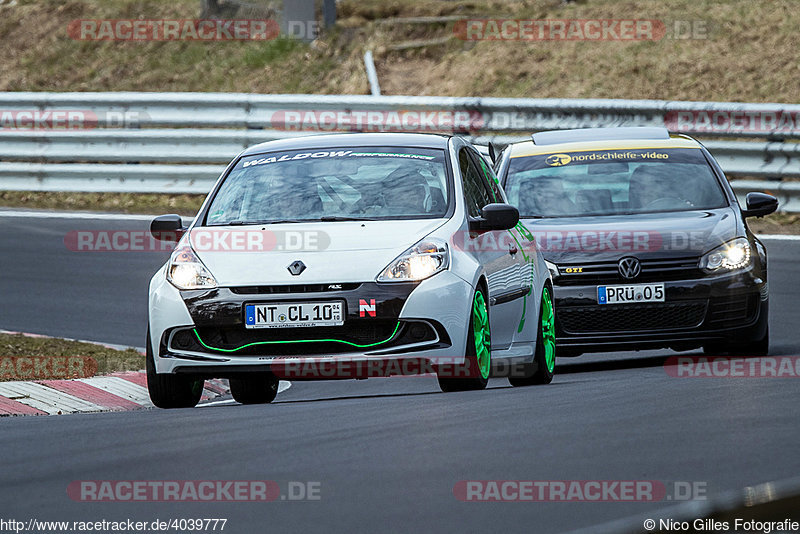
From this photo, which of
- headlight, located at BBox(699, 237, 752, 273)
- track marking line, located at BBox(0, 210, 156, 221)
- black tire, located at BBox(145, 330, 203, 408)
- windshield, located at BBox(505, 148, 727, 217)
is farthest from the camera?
track marking line, located at BBox(0, 210, 156, 221)

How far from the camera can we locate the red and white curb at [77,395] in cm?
885

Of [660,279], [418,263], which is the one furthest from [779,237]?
[418,263]

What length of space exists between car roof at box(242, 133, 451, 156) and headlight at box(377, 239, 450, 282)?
127 centimetres

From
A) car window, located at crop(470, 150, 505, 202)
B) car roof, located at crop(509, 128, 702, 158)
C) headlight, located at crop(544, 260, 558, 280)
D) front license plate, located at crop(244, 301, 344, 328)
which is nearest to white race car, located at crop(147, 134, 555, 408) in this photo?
front license plate, located at crop(244, 301, 344, 328)

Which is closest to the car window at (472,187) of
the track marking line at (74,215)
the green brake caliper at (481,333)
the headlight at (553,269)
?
the green brake caliper at (481,333)

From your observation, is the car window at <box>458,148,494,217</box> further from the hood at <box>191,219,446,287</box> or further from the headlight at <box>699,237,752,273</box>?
the headlight at <box>699,237,752,273</box>

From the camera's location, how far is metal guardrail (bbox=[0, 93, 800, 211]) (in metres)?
17.2

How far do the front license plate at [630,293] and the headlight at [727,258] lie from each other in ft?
1.16

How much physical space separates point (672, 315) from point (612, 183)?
1.78m

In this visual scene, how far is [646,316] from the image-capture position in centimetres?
1011

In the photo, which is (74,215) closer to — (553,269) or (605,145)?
(605,145)

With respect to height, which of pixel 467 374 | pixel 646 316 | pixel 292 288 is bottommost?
pixel 646 316

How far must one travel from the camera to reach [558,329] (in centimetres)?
1027

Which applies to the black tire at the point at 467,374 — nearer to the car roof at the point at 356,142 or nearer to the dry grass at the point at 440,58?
the car roof at the point at 356,142
